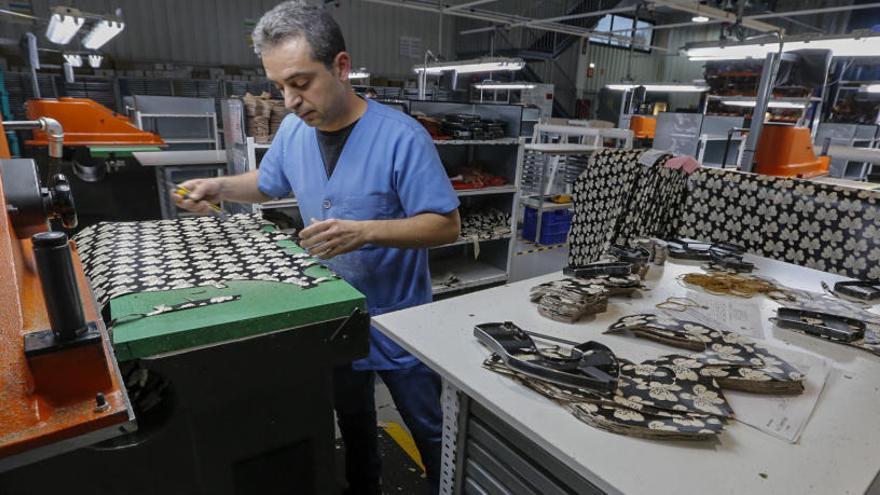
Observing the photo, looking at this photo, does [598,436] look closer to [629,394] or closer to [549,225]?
[629,394]

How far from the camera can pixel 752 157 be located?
2875mm

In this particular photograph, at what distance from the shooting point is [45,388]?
571 millimetres

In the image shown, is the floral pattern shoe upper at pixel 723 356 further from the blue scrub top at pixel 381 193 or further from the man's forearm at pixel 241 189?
the man's forearm at pixel 241 189

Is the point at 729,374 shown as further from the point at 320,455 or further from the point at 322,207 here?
the point at 322,207

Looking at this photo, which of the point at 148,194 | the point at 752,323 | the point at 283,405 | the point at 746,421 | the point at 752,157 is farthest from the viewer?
the point at 148,194

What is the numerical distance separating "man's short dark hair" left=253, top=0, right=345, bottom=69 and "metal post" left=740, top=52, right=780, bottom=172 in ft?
8.44

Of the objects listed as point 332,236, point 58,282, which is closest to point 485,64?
point 332,236

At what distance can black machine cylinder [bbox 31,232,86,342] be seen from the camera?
0.56m

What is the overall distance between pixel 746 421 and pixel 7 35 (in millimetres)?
10036

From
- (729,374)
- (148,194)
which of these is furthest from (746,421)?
(148,194)

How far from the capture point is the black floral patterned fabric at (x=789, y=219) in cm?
191

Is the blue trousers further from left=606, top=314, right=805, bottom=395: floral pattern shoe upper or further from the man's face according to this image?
the man's face

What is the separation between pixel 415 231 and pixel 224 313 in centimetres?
62

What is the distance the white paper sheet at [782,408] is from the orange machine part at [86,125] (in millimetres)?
4068
